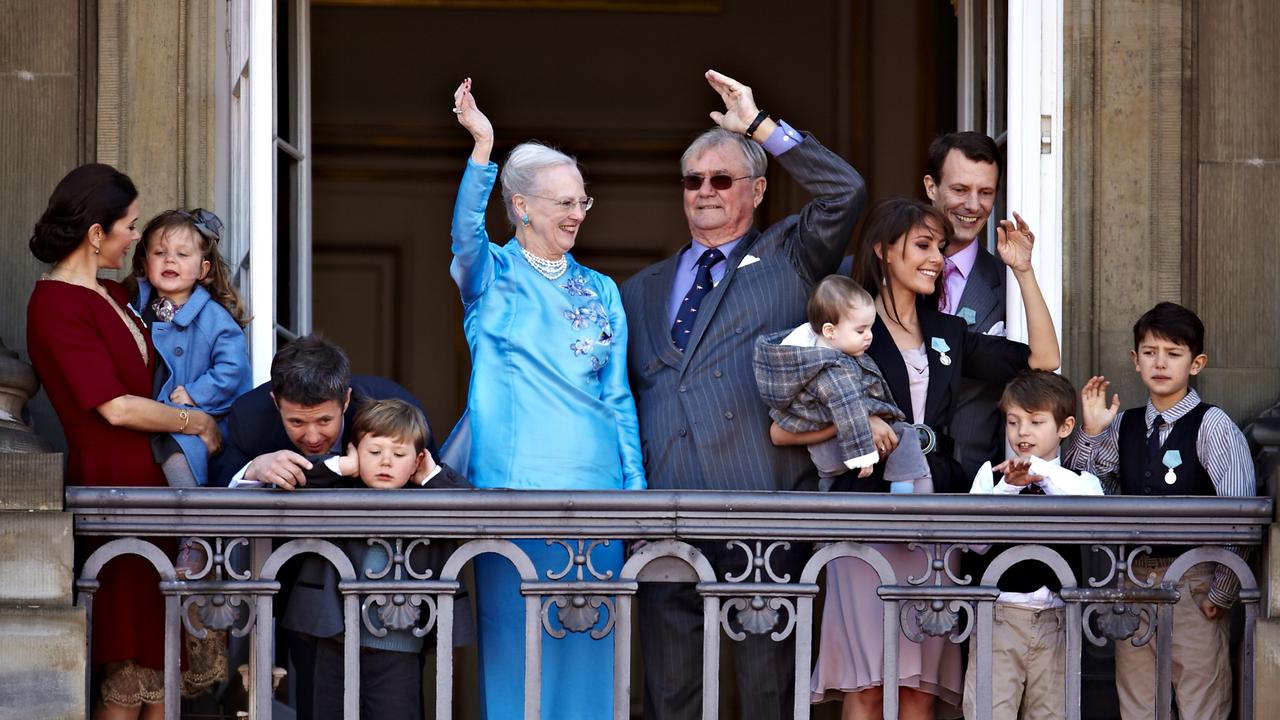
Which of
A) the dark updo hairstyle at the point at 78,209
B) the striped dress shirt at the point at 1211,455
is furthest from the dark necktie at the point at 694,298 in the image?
the dark updo hairstyle at the point at 78,209

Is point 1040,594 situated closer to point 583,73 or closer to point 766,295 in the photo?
point 766,295

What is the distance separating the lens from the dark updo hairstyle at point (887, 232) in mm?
5902

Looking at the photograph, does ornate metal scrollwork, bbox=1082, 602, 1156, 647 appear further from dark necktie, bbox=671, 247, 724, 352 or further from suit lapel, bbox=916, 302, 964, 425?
dark necktie, bbox=671, 247, 724, 352

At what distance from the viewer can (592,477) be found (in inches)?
233

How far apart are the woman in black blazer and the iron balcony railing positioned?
25 cm

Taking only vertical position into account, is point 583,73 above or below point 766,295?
above

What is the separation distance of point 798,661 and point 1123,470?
3.67 ft

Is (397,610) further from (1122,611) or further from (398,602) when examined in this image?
(1122,611)

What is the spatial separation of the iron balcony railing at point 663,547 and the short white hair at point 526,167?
0.99 metres

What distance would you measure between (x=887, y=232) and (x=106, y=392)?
2117 mm

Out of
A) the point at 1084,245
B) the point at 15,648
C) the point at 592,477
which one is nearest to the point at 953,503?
the point at 592,477

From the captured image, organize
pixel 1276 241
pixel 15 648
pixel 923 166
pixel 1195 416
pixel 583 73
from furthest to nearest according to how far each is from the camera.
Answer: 1. pixel 583 73
2. pixel 923 166
3. pixel 1276 241
4. pixel 1195 416
5. pixel 15 648

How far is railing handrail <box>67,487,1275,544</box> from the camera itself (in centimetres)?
546

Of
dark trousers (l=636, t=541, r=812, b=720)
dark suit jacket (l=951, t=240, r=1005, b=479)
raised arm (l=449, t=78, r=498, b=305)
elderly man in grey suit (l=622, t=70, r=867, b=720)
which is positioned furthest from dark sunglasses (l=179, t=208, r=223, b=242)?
→ dark suit jacket (l=951, t=240, r=1005, b=479)
